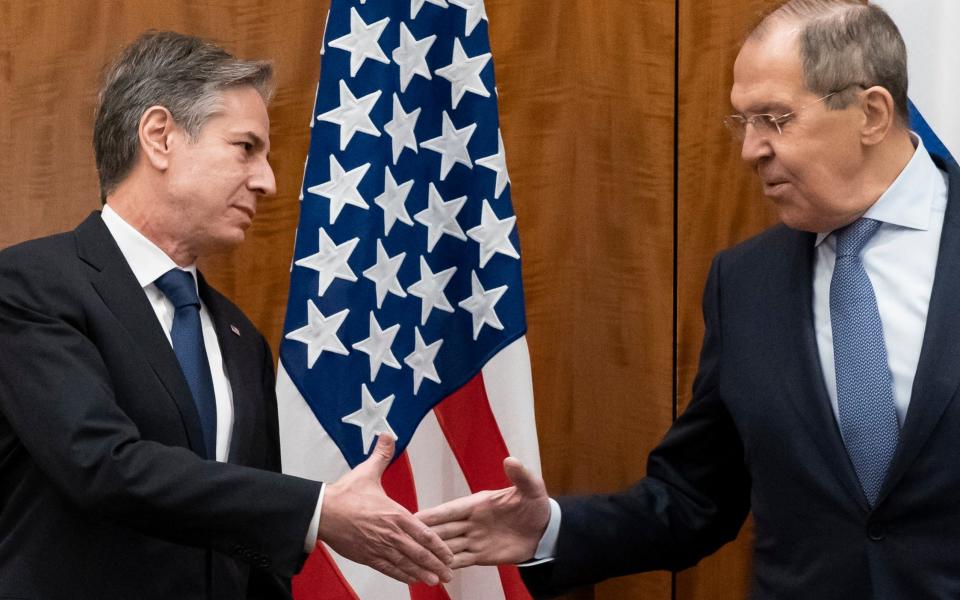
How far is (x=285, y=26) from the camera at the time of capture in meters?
3.34

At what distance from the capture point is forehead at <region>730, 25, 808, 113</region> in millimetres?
2396

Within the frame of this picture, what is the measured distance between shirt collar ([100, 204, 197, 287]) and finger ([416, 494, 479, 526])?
0.66 metres

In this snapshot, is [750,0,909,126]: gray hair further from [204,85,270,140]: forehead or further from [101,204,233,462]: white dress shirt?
[101,204,233,462]: white dress shirt

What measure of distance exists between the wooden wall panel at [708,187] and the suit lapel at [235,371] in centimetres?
129

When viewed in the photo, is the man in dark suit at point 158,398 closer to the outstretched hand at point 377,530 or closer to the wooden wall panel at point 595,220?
the outstretched hand at point 377,530

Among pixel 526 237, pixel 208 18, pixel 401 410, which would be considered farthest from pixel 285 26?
pixel 401 410

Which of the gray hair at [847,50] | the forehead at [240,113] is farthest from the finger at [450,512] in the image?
the gray hair at [847,50]

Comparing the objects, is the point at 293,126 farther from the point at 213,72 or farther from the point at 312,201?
the point at 213,72

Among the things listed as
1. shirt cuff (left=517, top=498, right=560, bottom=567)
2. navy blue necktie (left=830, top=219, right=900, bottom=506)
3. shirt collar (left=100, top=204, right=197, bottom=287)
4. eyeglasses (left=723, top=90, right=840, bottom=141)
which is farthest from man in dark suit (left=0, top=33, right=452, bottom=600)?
eyeglasses (left=723, top=90, right=840, bottom=141)

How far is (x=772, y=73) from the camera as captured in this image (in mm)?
2414

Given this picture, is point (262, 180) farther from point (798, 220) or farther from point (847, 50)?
point (847, 50)

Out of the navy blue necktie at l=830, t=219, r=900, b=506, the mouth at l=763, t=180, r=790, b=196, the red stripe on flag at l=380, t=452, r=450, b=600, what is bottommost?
the red stripe on flag at l=380, t=452, r=450, b=600

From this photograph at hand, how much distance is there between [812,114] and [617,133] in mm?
1066

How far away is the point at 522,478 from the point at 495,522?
14cm
